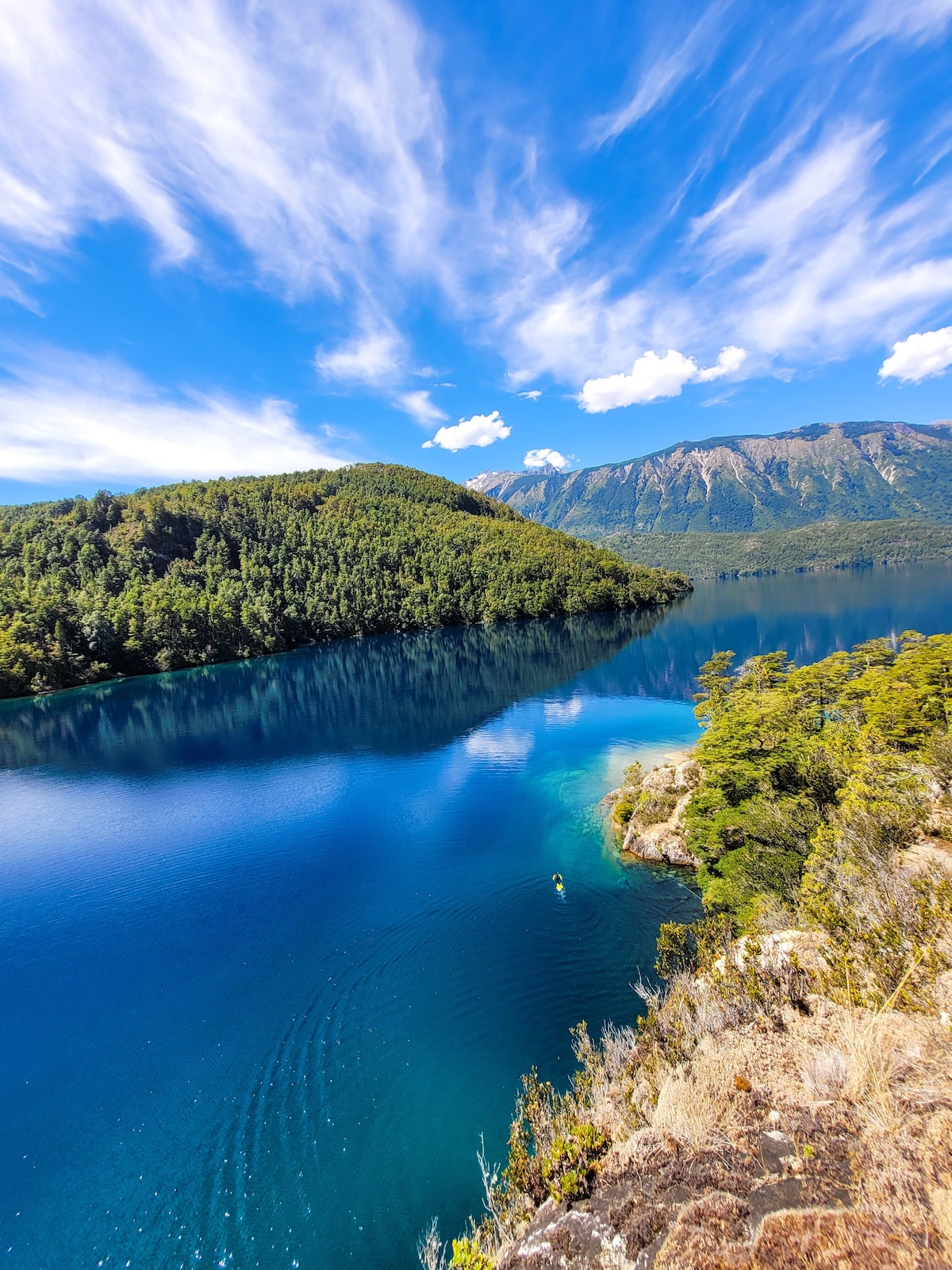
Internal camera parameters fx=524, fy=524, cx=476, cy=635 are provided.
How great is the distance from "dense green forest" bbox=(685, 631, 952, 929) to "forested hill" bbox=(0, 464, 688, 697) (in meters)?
114

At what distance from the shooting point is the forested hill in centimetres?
10562

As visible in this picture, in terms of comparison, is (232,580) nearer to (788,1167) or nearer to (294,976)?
(294,976)

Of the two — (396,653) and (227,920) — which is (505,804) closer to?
(227,920)

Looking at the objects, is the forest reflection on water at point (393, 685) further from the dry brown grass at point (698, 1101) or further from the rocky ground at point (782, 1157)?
the rocky ground at point (782, 1157)

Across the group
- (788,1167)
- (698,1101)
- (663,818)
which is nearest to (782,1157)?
(788,1167)

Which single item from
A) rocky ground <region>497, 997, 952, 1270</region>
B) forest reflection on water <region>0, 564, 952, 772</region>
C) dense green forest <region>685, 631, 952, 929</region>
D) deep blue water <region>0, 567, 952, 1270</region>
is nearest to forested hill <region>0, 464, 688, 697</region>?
forest reflection on water <region>0, 564, 952, 772</region>

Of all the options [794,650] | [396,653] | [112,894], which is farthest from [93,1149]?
[396,653]

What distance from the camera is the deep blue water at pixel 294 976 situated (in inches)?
470

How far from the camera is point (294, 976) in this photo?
19.1 m

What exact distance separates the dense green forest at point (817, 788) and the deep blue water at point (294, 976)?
14.0 feet

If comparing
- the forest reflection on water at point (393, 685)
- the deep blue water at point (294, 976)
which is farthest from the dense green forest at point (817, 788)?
the forest reflection on water at point (393, 685)

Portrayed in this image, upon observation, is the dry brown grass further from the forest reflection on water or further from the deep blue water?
the forest reflection on water

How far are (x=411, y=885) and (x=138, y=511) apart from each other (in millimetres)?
174093

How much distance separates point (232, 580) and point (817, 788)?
504 feet
